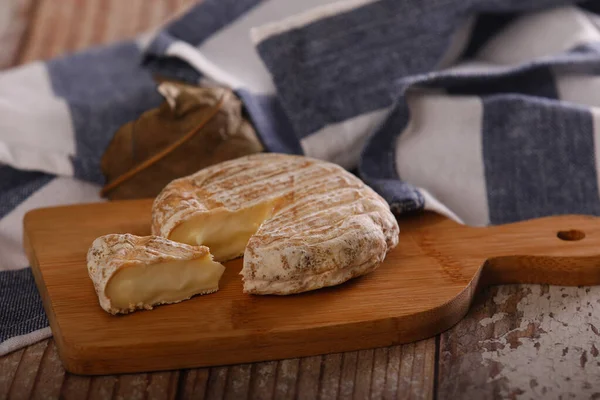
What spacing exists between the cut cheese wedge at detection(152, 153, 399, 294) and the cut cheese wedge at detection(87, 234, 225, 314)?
94 mm

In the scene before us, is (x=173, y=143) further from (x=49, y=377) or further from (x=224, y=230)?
(x=49, y=377)

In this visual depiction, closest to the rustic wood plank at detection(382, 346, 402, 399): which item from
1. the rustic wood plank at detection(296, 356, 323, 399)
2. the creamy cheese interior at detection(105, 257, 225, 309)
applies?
the rustic wood plank at detection(296, 356, 323, 399)

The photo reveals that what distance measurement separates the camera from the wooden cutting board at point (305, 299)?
1688 millimetres

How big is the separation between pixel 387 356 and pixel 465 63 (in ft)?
4.12

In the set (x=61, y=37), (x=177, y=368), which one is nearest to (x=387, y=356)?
(x=177, y=368)

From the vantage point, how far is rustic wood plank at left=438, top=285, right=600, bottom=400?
166 centimetres

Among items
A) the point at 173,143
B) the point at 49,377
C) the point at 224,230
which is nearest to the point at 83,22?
the point at 173,143

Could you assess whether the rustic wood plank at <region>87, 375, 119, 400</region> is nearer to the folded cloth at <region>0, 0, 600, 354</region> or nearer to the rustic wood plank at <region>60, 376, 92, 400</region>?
the rustic wood plank at <region>60, 376, 92, 400</region>

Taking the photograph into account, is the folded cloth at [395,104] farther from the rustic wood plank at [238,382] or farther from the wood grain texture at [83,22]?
the rustic wood plank at [238,382]

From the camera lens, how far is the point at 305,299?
5.94 feet

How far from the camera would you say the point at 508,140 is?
233 centimetres

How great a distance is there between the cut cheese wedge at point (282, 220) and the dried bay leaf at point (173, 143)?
0.20 m

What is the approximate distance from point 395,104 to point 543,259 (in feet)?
2.09

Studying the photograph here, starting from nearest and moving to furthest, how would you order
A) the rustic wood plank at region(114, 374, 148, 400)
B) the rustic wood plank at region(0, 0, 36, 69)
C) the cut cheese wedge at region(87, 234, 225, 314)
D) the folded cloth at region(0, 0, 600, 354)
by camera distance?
the rustic wood plank at region(114, 374, 148, 400) < the cut cheese wedge at region(87, 234, 225, 314) < the folded cloth at region(0, 0, 600, 354) < the rustic wood plank at region(0, 0, 36, 69)
